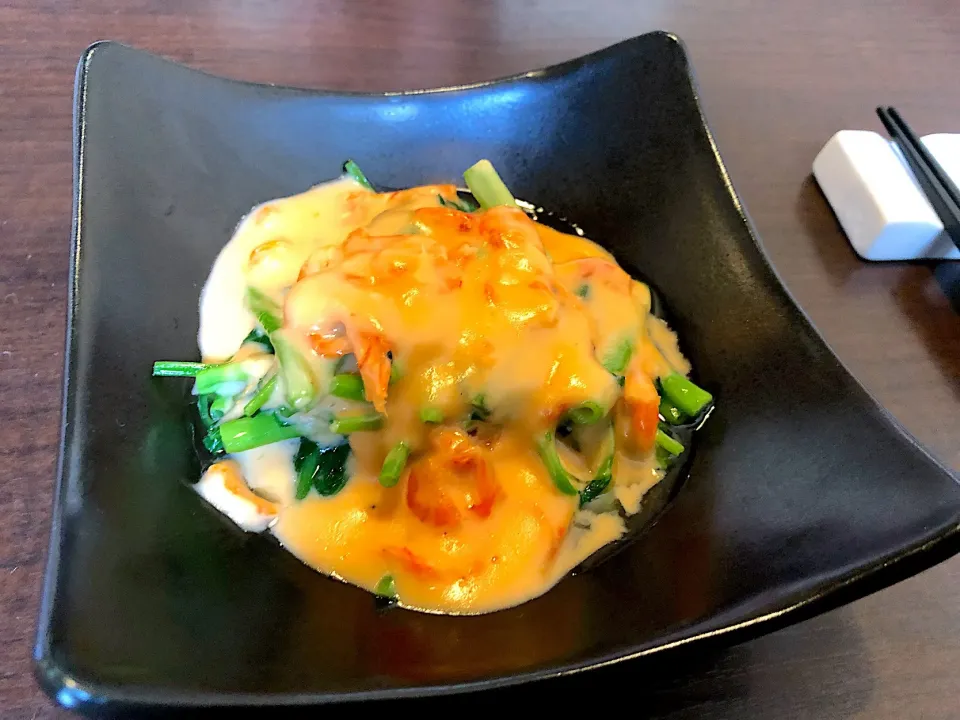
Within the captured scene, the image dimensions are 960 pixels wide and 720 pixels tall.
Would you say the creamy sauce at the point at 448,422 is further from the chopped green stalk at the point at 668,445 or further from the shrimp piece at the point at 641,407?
the chopped green stalk at the point at 668,445

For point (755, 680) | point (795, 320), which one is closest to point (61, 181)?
point (795, 320)

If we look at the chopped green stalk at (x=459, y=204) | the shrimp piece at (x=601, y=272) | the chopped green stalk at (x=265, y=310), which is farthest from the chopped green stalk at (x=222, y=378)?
the shrimp piece at (x=601, y=272)

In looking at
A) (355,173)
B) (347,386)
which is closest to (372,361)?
(347,386)

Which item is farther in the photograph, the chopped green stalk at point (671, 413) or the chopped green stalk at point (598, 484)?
the chopped green stalk at point (671, 413)

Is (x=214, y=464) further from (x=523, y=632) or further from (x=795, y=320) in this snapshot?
(x=795, y=320)

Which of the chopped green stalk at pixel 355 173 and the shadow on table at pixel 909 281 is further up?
the chopped green stalk at pixel 355 173

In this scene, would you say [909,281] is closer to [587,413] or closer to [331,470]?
[587,413]
